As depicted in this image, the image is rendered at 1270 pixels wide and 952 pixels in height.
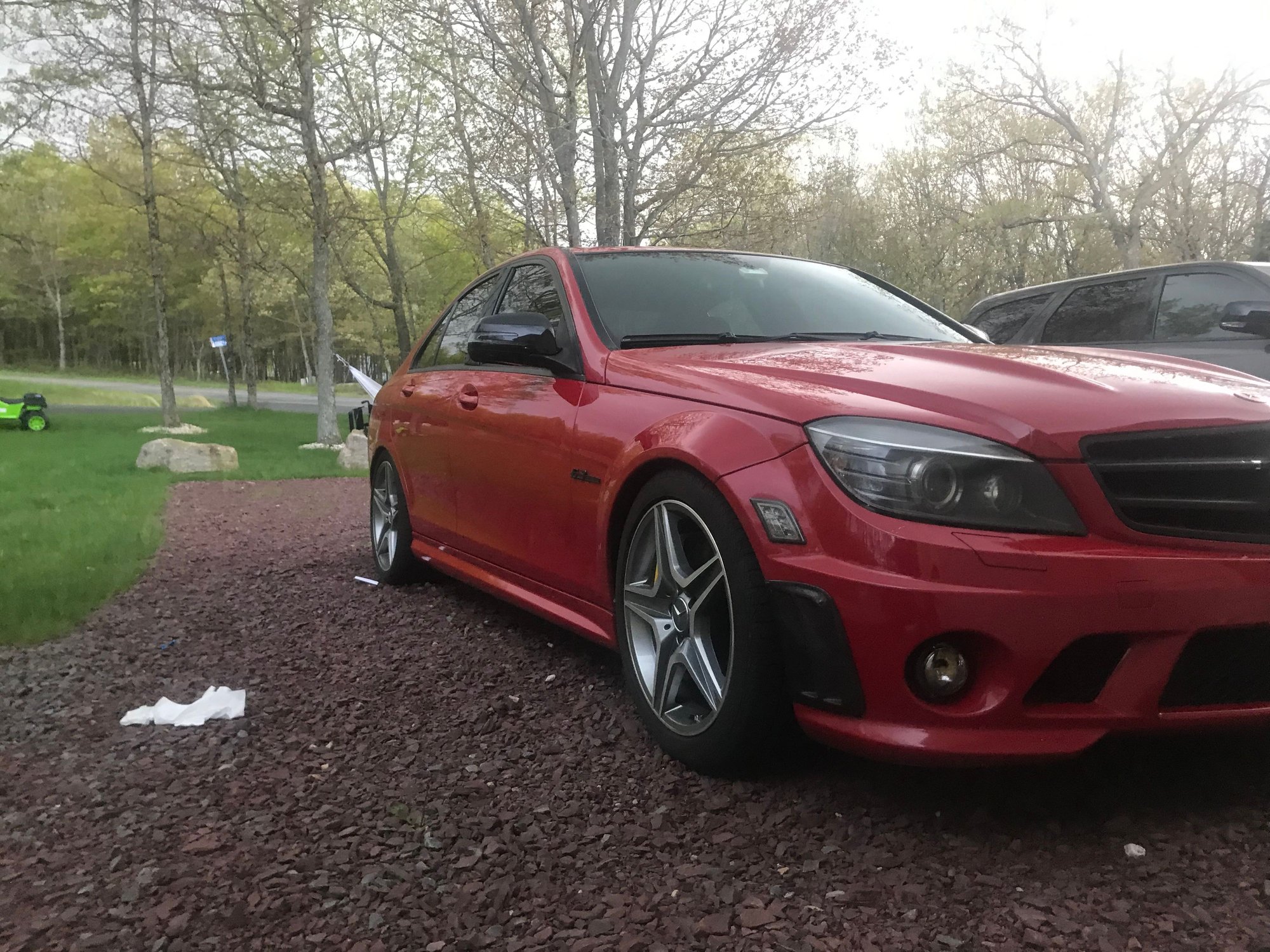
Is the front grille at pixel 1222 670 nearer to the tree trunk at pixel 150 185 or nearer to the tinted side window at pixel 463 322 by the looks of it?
the tinted side window at pixel 463 322

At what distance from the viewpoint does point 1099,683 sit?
2191 millimetres

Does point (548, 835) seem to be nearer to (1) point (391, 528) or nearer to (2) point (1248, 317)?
(1) point (391, 528)

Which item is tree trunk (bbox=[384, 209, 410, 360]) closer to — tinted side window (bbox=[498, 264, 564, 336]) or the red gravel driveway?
tinted side window (bbox=[498, 264, 564, 336])

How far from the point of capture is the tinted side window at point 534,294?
3842 mm

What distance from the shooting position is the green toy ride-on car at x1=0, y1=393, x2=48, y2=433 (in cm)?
1942

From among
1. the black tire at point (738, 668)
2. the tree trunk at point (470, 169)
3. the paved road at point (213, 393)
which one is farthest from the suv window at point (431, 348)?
the paved road at point (213, 393)

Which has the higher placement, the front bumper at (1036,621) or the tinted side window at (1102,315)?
the tinted side window at (1102,315)

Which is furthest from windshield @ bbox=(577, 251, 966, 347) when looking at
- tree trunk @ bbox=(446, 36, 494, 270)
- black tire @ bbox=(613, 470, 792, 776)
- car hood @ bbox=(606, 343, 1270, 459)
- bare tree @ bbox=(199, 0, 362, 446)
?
bare tree @ bbox=(199, 0, 362, 446)

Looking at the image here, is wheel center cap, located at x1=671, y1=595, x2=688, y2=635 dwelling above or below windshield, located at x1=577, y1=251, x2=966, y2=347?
below

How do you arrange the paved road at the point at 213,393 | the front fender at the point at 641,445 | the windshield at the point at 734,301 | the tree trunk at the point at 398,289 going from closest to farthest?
1. the front fender at the point at 641,445
2. the windshield at the point at 734,301
3. the tree trunk at the point at 398,289
4. the paved road at the point at 213,393

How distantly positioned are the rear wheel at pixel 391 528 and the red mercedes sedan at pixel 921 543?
2.08m

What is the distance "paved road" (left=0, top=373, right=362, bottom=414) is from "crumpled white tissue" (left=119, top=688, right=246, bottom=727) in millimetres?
27131

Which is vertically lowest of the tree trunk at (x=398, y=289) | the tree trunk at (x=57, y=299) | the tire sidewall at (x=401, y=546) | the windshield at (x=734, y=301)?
the tire sidewall at (x=401, y=546)

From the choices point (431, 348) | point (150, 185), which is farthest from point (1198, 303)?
point (150, 185)
